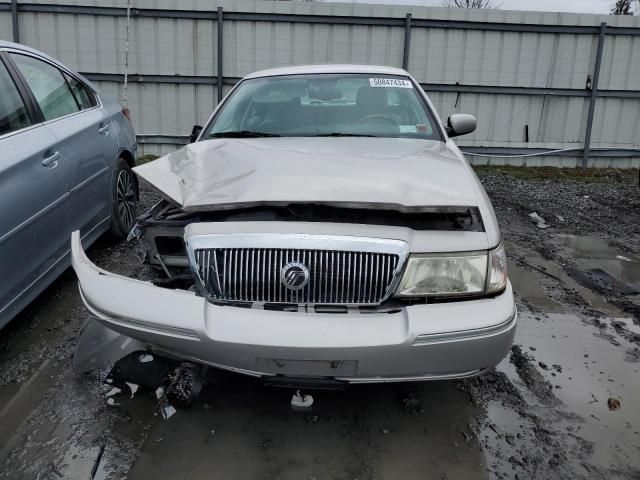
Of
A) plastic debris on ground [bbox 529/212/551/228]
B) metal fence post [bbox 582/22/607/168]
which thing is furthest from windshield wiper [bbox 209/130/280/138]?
metal fence post [bbox 582/22/607/168]

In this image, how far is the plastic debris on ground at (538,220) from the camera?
19.8ft

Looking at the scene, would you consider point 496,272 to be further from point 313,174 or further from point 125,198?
point 125,198

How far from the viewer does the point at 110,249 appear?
4.65 metres

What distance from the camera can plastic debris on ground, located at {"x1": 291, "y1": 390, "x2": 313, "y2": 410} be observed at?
8.21 ft

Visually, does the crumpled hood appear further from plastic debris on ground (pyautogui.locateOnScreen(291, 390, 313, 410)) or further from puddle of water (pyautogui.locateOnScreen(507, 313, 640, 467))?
puddle of water (pyautogui.locateOnScreen(507, 313, 640, 467))

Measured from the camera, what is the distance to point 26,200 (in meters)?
2.96

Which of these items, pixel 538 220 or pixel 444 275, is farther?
pixel 538 220

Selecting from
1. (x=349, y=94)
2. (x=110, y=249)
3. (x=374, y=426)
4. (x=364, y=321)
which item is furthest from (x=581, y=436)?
(x=110, y=249)

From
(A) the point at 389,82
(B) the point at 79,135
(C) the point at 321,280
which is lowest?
(C) the point at 321,280

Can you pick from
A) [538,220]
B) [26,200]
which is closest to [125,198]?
[26,200]

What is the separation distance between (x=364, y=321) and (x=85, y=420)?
1.40 m

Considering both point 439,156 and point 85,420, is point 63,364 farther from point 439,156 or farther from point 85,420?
point 439,156

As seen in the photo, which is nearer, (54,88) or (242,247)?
(242,247)

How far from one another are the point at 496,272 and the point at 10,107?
2.85m
